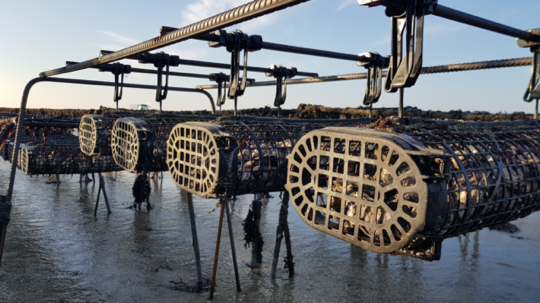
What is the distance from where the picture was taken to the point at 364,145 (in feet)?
13.1

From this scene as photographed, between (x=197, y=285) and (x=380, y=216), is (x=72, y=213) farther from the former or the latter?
(x=380, y=216)

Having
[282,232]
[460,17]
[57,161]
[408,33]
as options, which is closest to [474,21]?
[460,17]

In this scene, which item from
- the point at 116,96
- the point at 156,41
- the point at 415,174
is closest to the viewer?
the point at 415,174

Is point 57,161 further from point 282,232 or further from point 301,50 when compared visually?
point 301,50

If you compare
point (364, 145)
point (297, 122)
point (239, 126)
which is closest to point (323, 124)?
point (297, 122)

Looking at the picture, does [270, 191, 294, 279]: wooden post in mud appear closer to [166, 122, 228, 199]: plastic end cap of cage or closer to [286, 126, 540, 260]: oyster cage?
[166, 122, 228, 199]: plastic end cap of cage

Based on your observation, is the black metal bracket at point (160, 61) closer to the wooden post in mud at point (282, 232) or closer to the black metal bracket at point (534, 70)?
the wooden post in mud at point (282, 232)

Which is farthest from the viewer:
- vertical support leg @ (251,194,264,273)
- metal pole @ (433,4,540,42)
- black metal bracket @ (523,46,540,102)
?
vertical support leg @ (251,194,264,273)

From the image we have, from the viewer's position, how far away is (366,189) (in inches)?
175

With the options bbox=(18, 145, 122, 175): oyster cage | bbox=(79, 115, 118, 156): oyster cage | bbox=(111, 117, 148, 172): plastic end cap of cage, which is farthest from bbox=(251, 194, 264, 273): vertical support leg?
bbox=(18, 145, 122, 175): oyster cage

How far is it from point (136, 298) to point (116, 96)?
6.46 meters

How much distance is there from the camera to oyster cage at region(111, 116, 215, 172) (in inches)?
374

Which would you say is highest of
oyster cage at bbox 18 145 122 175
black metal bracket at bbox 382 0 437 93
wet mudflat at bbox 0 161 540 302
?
black metal bracket at bbox 382 0 437 93

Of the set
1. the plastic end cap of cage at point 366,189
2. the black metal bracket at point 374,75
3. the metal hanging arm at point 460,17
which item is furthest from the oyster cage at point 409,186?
the black metal bracket at point 374,75
